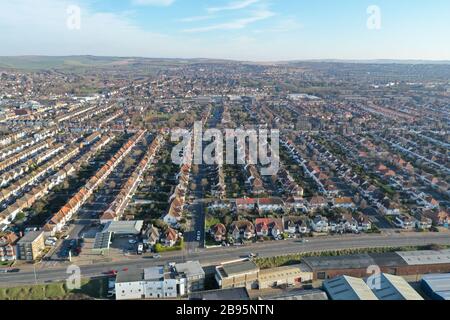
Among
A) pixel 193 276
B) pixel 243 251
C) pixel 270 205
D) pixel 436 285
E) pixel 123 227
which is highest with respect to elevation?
pixel 270 205

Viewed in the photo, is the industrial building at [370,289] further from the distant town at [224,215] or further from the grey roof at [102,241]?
the grey roof at [102,241]

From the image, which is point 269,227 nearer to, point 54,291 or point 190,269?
point 190,269

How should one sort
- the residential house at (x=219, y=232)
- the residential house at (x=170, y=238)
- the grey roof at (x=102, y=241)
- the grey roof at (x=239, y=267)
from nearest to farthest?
the grey roof at (x=239, y=267)
the grey roof at (x=102, y=241)
the residential house at (x=170, y=238)
the residential house at (x=219, y=232)

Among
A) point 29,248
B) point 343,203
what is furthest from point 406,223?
point 29,248

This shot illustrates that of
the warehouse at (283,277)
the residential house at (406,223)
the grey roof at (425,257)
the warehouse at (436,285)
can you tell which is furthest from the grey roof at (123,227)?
the residential house at (406,223)

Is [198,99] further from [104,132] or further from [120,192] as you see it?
[120,192]

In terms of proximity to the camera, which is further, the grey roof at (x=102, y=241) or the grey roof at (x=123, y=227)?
the grey roof at (x=123, y=227)
